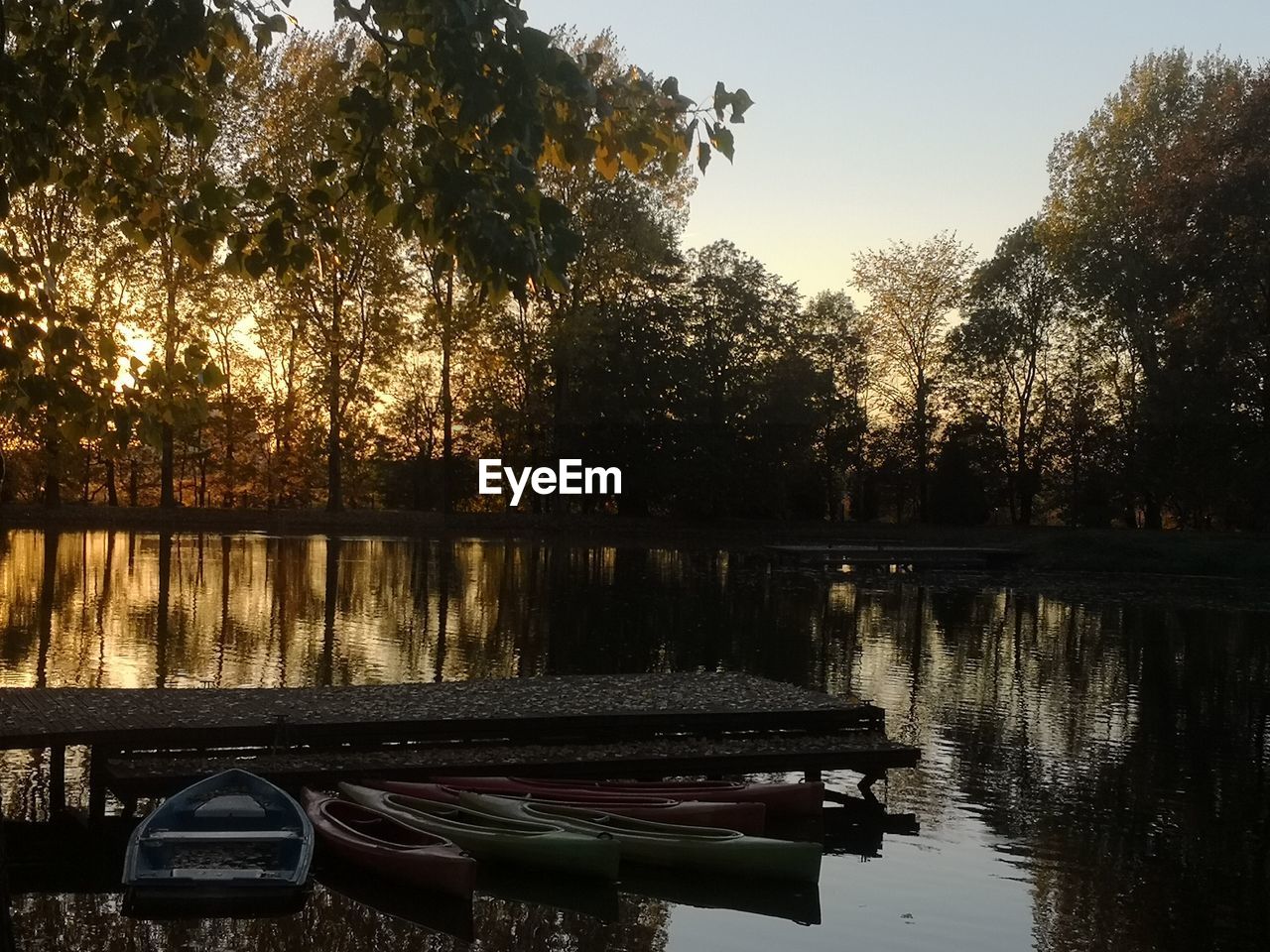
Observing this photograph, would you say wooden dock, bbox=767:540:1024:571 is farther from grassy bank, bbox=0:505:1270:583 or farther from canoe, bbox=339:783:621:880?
canoe, bbox=339:783:621:880

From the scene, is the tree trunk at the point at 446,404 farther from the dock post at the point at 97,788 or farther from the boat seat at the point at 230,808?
the boat seat at the point at 230,808

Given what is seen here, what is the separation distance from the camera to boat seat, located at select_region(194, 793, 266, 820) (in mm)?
12273

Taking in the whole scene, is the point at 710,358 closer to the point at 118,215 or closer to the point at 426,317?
the point at 426,317

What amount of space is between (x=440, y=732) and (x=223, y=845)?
3728 mm

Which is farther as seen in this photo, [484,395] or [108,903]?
[484,395]

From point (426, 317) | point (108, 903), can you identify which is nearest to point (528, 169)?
point (108, 903)

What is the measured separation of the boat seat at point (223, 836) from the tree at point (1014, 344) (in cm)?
7012

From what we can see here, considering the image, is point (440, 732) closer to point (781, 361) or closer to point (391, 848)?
point (391, 848)

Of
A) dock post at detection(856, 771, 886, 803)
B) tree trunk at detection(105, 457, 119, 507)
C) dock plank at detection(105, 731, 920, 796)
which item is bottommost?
dock post at detection(856, 771, 886, 803)

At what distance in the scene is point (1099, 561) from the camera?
5772 cm

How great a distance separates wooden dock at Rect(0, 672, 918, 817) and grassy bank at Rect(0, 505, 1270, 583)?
140 ft

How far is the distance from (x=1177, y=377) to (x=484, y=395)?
112ft

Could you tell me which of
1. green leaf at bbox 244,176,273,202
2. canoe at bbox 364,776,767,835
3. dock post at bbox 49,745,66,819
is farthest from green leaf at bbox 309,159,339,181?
dock post at bbox 49,745,66,819

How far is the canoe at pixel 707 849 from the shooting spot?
12703mm
